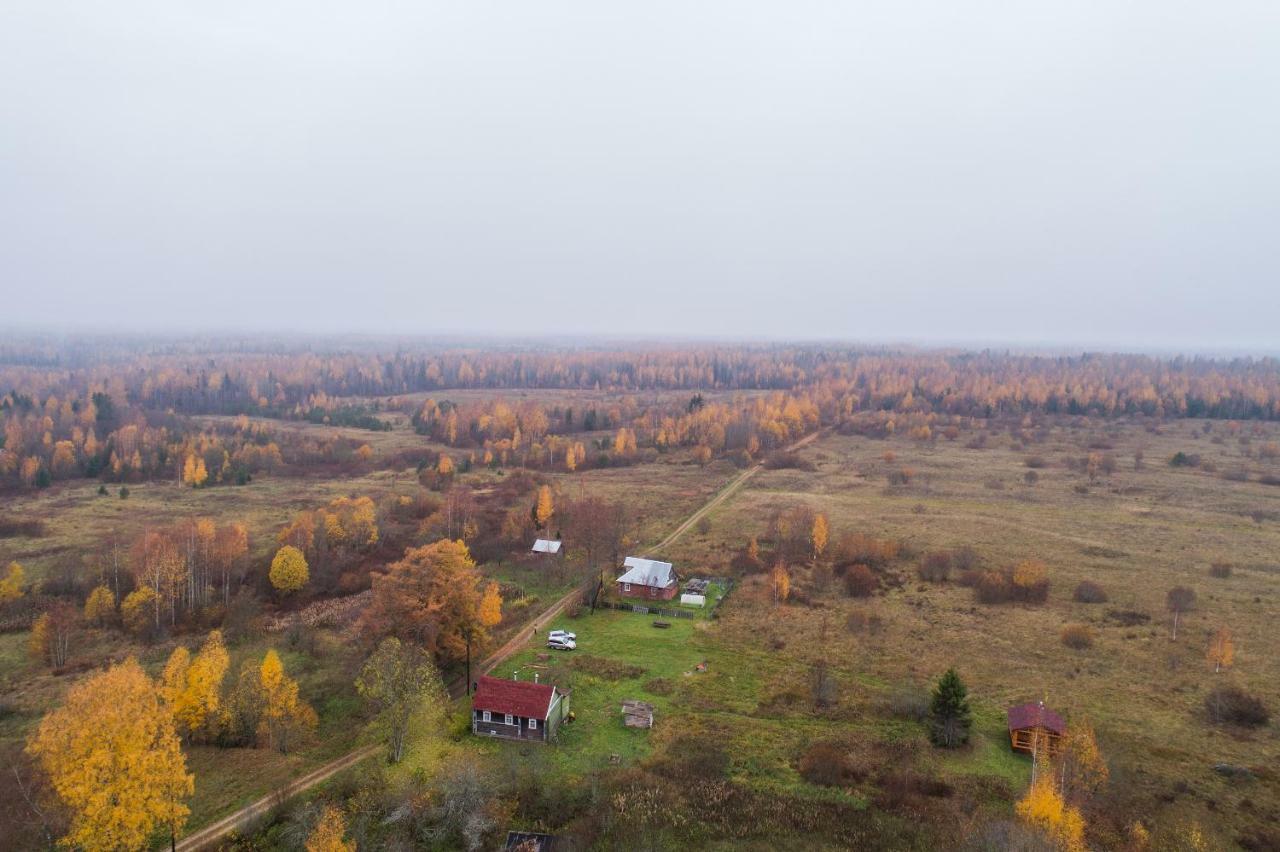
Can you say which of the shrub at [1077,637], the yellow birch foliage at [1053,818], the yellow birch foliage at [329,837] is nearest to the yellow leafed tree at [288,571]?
the yellow birch foliage at [329,837]

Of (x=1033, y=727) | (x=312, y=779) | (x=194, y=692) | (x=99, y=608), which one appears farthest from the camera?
(x=99, y=608)

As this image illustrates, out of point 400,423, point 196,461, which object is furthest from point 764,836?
point 400,423

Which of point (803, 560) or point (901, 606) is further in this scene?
point (803, 560)

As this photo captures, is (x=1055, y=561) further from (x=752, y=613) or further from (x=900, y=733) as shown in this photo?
(x=900, y=733)

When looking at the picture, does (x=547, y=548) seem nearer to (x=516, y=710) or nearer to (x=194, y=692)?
(x=516, y=710)

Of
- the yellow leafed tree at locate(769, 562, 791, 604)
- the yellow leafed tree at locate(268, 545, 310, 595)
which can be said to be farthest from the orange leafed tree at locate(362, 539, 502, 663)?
the yellow leafed tree at locate(769, 562, 791, 604)

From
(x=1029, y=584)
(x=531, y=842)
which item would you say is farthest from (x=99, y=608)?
(x=1029, y=584)
